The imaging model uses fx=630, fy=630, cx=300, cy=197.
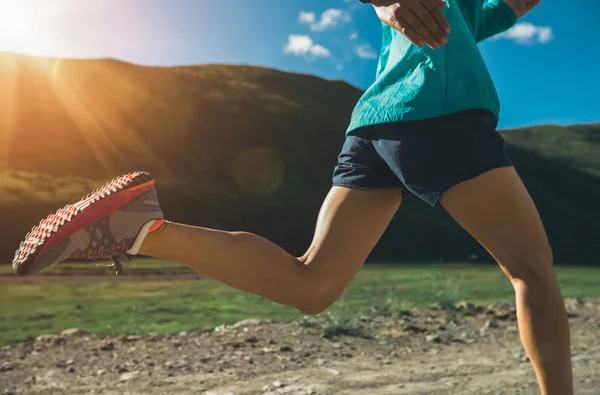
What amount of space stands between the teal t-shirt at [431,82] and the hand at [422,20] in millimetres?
172

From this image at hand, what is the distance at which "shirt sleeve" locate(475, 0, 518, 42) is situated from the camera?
2.35m

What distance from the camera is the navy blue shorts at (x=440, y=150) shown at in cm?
189

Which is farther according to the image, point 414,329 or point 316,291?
point 414,329

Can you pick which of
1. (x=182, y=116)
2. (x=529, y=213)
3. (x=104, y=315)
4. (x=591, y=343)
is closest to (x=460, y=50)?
(x=529, y=213)

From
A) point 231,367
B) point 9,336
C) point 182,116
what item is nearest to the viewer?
point 231,367

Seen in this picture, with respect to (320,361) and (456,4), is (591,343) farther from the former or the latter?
(456,4)

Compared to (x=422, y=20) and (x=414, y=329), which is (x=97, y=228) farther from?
(x=414, y=329)

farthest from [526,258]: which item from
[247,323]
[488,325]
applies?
[488,325]

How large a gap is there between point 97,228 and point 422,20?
1.12 m

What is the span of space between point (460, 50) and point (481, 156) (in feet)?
1.10

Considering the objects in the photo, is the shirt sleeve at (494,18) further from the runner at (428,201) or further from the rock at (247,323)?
the rock at (247,323)

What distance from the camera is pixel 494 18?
2354mm

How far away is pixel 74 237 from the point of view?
1864 mm

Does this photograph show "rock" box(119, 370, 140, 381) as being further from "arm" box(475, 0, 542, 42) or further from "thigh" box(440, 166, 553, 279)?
"arm" box(475, 0, 542, 42)
